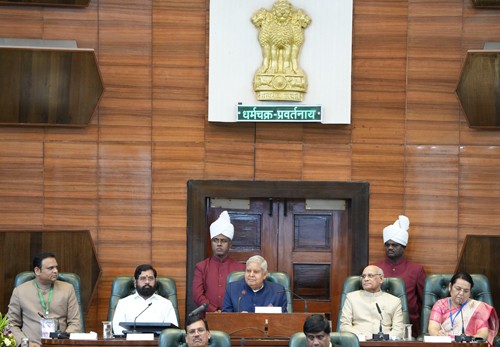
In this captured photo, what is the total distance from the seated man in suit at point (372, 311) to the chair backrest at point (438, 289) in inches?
12.9

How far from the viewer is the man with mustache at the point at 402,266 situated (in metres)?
8.96

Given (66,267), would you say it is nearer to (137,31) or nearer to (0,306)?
(0,306)

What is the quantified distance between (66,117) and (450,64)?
3113mm

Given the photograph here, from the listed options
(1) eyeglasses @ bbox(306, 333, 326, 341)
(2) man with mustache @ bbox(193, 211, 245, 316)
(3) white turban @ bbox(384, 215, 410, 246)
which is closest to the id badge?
(2) man with mustache @ bbox(193, 211, 245, 316)

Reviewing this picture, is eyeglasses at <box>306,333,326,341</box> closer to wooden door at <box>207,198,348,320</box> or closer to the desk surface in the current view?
the desk surface

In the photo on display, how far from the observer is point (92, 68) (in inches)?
359

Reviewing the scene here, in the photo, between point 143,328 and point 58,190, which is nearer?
point 143,328

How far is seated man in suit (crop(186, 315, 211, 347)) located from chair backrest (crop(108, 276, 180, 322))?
1816mm

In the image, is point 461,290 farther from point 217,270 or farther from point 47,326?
point 47,326

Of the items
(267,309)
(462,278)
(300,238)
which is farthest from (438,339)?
(300,238)

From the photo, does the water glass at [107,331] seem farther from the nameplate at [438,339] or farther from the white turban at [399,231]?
the white turban at [399,231]

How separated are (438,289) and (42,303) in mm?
2893

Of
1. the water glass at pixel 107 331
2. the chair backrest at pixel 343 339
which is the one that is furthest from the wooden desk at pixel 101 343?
the chair backrest at pixel 343 339

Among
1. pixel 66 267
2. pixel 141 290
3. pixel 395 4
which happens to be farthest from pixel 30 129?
pixel 395 4
